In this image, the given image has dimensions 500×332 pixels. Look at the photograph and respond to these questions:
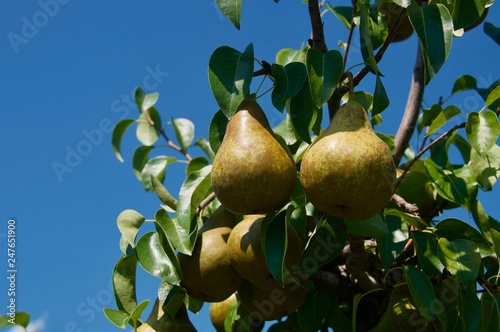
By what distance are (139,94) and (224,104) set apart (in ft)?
5.20

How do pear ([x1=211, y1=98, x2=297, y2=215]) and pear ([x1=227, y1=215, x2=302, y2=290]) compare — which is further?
pear ([x1=227, y1=215, x2=302, y2=290])

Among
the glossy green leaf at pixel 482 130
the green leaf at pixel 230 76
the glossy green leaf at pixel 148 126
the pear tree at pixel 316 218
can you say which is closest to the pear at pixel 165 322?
the pear tree at pixel 316 218

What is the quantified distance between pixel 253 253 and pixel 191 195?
24cm

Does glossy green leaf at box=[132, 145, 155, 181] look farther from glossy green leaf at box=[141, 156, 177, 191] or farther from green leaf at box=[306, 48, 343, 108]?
green leaf at box=[306, 48, 343, 108]

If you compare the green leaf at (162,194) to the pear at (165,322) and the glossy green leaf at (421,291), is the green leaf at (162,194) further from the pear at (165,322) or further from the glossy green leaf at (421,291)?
the glossy green leaf at (421,291)

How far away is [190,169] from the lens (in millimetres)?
2301

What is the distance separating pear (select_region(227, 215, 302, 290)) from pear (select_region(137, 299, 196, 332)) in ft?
0.92

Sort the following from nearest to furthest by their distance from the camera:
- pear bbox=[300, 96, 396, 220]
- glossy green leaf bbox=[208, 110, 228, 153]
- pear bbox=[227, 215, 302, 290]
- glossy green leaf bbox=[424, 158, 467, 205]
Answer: pear bbox=[300, 96, 396, 220], pear bbox=[227, 215, 302, 290], glossy green leaf bbox=[208, 110, 228, 153], glossy green leaf bbox=[424, 158, 467, 205]

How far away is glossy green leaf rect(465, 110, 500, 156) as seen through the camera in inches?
70.0

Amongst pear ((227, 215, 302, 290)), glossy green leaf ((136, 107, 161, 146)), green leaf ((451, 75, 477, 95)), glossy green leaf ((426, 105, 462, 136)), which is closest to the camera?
pear ((227, 215, 302, 290))

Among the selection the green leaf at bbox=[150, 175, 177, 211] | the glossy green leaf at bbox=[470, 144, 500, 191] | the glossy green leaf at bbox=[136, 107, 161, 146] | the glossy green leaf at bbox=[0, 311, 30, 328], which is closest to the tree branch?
the glossy green leaf at bbox=[470, 144, 500, 191]

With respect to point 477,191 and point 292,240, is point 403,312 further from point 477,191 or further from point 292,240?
point 477,191

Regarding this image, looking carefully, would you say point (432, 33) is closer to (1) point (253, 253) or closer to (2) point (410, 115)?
(1) point (253, 253)

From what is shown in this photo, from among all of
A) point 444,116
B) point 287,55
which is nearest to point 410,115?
point 444,116
